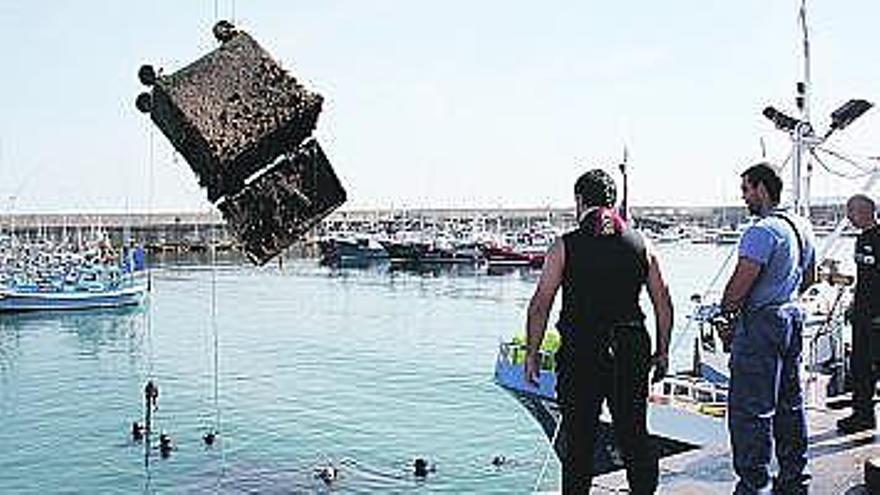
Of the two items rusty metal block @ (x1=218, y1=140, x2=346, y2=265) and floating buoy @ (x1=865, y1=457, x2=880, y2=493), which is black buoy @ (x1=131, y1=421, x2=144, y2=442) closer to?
rusty metal block @ (x1=218, y1=140, x2=346, y2=265)

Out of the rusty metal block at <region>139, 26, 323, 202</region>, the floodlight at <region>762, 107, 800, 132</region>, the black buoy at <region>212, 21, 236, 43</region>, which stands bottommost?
the rusty metal block at <region>139, 26, 323, 202</region>

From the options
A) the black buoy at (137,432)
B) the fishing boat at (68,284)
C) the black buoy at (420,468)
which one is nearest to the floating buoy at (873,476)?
the black buoy at (420,468)

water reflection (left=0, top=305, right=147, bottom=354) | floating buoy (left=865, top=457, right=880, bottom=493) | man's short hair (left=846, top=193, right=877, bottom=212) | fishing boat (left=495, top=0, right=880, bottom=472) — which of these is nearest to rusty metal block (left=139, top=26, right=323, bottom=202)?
floating buoy (left=865, top=457, right=880, bottom=493)

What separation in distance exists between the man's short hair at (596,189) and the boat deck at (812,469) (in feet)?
6.73

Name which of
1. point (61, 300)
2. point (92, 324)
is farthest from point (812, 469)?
point (61, 300)

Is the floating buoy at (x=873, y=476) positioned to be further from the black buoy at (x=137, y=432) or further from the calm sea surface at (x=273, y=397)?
the black buoy at (x=137, y=432)

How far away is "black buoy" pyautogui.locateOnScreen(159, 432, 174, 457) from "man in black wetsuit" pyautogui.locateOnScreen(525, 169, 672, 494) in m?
23.4

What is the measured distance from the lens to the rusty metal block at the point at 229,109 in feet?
16.1

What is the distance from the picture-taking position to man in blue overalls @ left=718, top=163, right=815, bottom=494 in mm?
5922

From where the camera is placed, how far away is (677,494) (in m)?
6.76

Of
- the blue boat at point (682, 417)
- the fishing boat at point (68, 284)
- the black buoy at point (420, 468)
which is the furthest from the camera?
the fishing boat at point (68, 284)

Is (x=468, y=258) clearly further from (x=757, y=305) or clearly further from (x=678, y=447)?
(x=757, y=305)

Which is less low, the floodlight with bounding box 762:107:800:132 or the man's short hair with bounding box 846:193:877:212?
the floodlight with bounding box 762:107:800:132

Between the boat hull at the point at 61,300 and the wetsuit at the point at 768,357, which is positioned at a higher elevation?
the wetsuit at the point at 768,357
